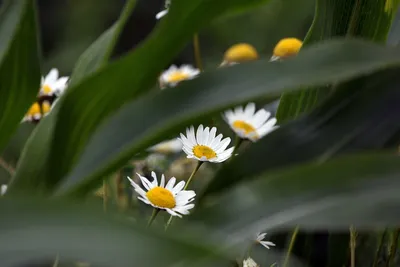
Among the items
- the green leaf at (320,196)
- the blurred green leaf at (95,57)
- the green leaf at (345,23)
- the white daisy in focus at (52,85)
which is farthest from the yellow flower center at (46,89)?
the green leaf at (320,196)

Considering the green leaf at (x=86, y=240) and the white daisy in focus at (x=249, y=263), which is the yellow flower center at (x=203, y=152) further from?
the green leaf at (x=86, y=240)

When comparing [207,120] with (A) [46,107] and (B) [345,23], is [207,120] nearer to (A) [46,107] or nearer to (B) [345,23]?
(B) [345,23]

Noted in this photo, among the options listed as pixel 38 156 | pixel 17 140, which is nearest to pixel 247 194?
pixel 38 156

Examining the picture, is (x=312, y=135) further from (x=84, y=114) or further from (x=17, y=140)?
(x=17, y=140)

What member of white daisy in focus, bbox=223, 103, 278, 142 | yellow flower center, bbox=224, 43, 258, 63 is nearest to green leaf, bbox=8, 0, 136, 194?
white daisy in focus, bbox=223, 103, 278, 142

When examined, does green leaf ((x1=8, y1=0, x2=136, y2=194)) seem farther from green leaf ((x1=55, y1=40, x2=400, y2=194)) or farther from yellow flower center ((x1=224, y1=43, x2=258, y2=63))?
yellow flower center ((x1=224, y1=43, x2=258, y2=63))
